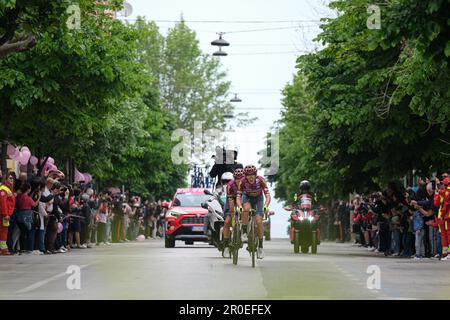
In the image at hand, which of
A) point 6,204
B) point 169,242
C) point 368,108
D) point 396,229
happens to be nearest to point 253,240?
point 6,204

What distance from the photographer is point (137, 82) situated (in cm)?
3653

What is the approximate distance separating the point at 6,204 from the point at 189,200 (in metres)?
12.5

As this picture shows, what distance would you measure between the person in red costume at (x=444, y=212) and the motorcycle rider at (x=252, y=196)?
6.26 meters

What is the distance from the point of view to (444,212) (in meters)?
28.6

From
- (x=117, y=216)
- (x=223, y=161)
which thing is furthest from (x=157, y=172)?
(x=117, y=216)

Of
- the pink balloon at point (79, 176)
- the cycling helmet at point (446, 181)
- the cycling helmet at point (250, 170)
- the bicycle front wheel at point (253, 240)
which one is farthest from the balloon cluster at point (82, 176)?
the bicycle front wheel at point (253, 240)

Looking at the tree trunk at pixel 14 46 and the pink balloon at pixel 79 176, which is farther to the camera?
the pink balloon at pixel 79 176

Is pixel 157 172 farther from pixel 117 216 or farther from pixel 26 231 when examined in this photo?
pixel 26 231

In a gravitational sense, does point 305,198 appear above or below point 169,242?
above

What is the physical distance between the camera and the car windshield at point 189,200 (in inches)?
1630

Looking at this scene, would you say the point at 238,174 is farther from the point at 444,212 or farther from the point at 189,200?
→ the point at 189,200

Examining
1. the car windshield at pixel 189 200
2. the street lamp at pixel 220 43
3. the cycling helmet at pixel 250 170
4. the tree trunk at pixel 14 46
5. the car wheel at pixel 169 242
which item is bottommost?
the car wheel at pixel 169 242

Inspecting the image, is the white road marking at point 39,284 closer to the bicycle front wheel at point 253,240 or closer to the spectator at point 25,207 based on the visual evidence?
the bicycle front wheel at point 253,240

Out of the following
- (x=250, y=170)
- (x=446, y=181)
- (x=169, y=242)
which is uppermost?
(x=446, y=181)
